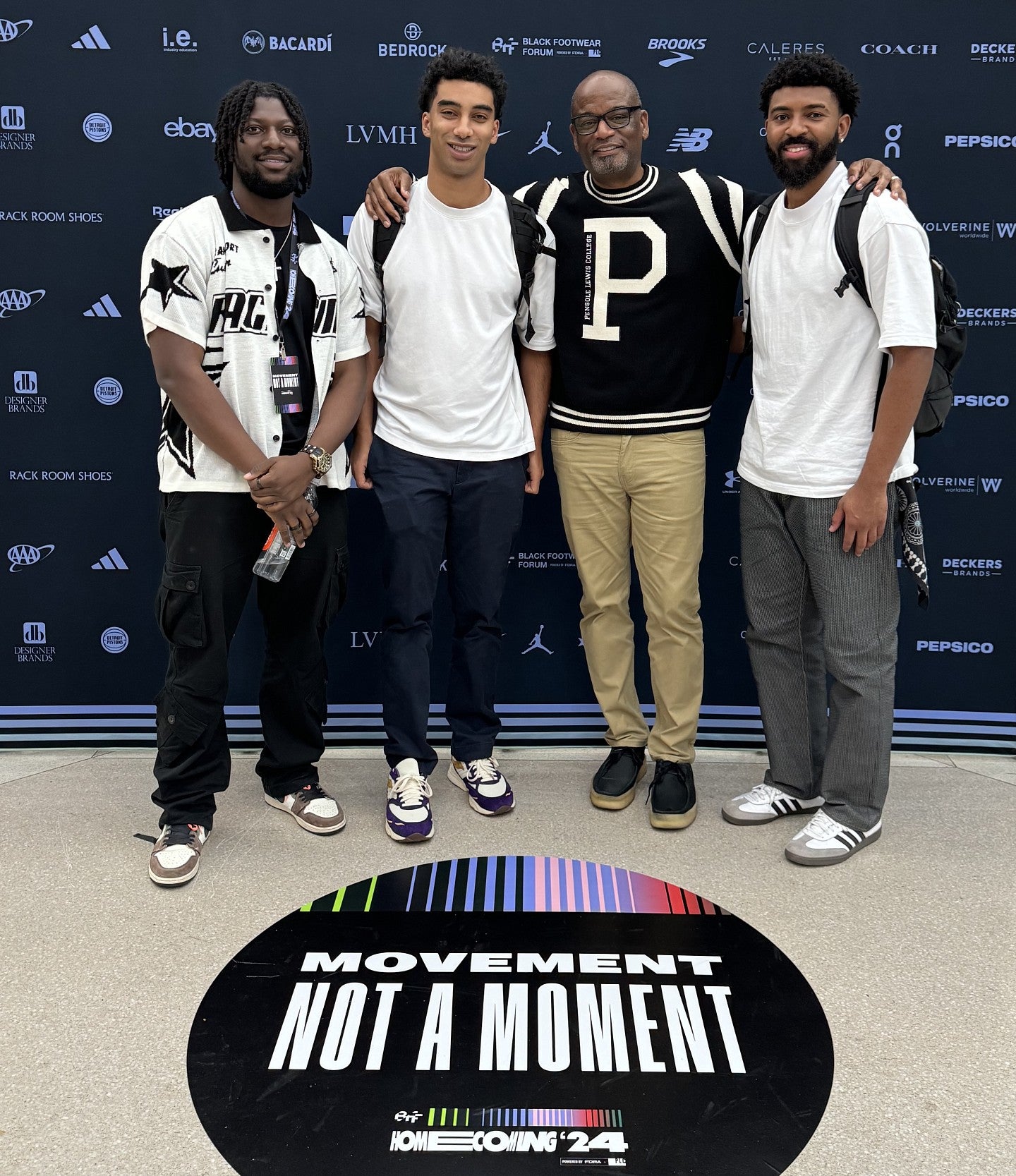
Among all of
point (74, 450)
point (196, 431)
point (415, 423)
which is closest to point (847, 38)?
point (415, 423)

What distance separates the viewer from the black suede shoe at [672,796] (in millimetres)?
2771

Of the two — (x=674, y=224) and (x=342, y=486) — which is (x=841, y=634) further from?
(x=342, y=486)

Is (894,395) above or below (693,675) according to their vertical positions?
above

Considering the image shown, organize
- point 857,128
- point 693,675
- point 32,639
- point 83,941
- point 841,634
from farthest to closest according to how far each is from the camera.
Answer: point 32,639
point 857,128
point 693,675
point 841,634
point 83,941

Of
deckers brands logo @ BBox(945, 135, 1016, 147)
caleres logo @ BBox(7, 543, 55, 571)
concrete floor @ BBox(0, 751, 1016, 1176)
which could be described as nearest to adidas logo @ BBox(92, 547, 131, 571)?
caleres logo @ BBox(7, 543, 55, 571)

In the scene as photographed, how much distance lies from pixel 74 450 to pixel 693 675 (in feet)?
6.52

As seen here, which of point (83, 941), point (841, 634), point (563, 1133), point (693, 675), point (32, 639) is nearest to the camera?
point (563, 1133)

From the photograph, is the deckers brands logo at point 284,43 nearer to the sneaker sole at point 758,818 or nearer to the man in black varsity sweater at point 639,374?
the man in black varsity sweater at point 639,374

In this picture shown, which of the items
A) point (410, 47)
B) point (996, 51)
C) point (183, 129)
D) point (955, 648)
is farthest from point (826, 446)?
point (183, 129)

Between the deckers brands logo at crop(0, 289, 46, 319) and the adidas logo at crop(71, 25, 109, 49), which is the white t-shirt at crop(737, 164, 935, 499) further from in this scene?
the deckers brands logo at crop(0, 289, 46, 319)

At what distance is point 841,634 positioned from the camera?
99.9 inches

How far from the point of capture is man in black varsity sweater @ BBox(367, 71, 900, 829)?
264 cm

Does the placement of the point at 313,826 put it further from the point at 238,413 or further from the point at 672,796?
the point at 238,413

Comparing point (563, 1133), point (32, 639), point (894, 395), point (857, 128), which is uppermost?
point (857, 128)
